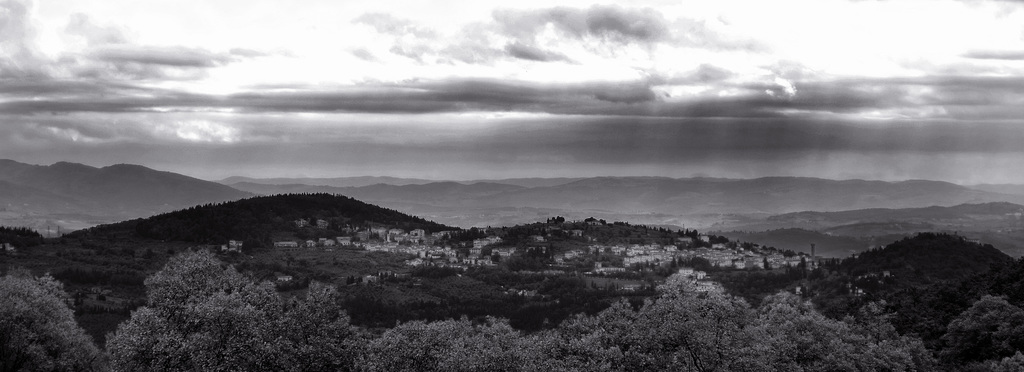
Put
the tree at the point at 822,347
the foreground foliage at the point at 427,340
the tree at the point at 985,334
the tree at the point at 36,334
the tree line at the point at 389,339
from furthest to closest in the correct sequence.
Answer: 1. the tree at the point at 985,334
2. the tree at the point at 36,334
3. the tree at the point at 822,347
4. the tree line at the point at 389,339
5. the foreground foliage at the point at 427,340

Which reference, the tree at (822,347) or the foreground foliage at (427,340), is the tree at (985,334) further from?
the foreground foliage at (427,340)

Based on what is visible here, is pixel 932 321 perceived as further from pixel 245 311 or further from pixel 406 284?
pixel 406 284

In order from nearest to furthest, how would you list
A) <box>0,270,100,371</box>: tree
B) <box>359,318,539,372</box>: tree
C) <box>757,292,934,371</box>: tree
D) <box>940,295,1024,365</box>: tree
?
<box>359,318,539,372</box>: tree
<box>757,292,934,371</box>: tree
<box>0,270,100,371</box>: tree
<box>940,295,1024,365</box>: tree

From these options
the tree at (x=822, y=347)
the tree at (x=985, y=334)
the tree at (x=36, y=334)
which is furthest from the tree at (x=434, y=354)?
the tree at (x=985, y=334)

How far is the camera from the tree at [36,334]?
174 ft

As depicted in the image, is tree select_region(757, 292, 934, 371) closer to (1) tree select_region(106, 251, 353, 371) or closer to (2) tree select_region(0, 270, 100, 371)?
(1) tree select_region(106, 251, 353, 371)

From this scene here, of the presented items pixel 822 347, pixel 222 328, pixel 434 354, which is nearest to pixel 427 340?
pixel 434 354

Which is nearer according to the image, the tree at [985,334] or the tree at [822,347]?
the tree at [822,347]

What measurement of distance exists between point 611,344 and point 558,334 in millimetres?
4699

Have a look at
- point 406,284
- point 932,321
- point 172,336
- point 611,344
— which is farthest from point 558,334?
point 406,284

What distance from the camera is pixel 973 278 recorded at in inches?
4050

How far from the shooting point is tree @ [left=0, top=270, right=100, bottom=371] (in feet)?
174

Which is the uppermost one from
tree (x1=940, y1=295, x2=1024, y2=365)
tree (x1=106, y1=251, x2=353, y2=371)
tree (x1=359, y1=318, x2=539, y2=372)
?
tree (x1=106, y1=251, x2=353, y2=371)

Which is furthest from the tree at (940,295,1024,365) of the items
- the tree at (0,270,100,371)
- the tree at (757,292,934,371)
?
the tree at (0,270,100,371)
